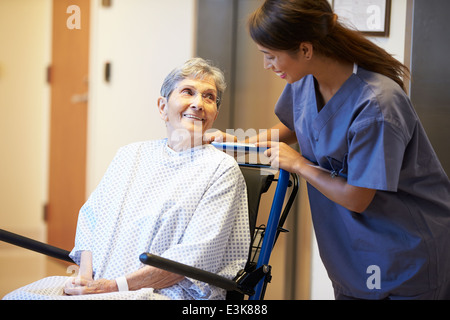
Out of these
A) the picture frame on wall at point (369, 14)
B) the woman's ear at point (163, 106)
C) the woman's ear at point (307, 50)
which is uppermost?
the picture frame on wall at point (369, 14)

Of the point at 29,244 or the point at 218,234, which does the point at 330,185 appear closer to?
the point at 218,234

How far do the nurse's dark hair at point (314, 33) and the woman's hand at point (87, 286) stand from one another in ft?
2.62

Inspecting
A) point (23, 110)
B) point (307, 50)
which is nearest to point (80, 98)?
point (23, 110)

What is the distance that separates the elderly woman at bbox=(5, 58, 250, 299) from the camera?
139 centimetres

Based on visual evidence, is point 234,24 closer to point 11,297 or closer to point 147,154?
point 147,154

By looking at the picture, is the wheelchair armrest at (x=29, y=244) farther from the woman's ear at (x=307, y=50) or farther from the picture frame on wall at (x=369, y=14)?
the picture frame on wall at (x=369, y=14)

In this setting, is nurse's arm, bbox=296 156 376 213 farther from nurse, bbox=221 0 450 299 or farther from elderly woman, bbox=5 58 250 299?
elderly woman, bbox=5 58 250 299

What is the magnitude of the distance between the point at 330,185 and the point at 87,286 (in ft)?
2.45

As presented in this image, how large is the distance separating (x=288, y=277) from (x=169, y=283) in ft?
4.05

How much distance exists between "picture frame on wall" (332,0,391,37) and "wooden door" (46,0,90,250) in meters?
1.66

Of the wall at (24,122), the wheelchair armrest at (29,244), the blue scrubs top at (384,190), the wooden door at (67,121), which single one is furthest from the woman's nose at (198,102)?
the wall at (24,122)

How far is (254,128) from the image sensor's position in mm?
2486

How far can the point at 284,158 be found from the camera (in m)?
1.41

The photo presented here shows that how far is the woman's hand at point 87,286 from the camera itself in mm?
1368
